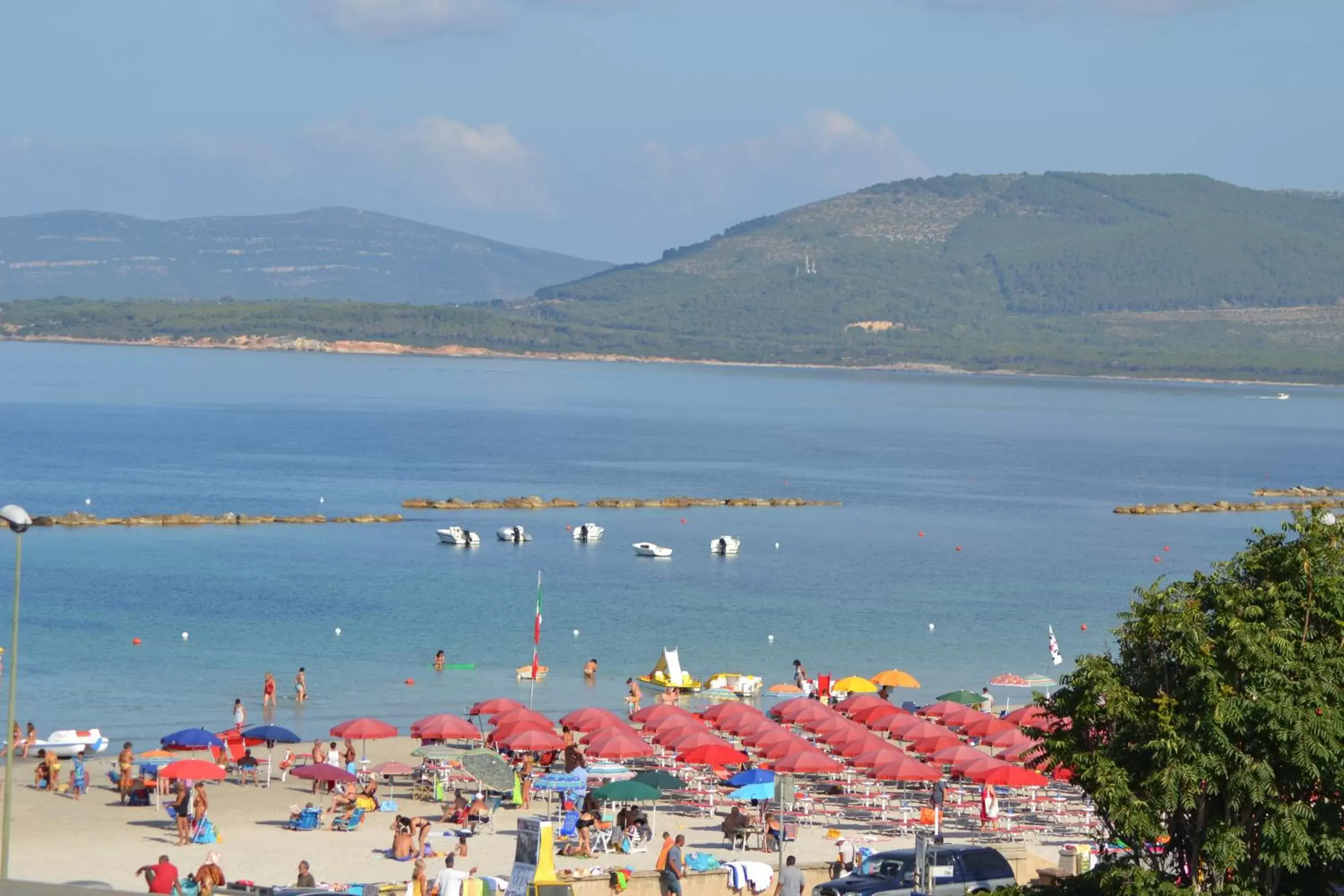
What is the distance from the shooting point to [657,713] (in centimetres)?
3688

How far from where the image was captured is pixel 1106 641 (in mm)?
58250

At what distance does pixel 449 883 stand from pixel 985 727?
17042mm

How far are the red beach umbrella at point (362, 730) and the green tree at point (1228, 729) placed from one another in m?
18.7

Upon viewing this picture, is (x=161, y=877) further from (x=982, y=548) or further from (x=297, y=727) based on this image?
(x=982, y=548)

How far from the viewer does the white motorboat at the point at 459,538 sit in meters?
78.4

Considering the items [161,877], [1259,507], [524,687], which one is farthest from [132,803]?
[1259,507]

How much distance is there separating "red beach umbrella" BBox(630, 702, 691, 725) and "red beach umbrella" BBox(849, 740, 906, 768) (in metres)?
3.85

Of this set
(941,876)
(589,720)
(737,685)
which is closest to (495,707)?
(589,720)

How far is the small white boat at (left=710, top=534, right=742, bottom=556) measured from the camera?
80.4 metres

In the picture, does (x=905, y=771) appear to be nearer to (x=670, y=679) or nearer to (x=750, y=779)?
(x=750, y=779)

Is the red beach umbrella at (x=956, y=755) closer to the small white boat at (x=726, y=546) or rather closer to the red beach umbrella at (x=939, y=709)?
the red beach umbrella at (x=939, y=709)

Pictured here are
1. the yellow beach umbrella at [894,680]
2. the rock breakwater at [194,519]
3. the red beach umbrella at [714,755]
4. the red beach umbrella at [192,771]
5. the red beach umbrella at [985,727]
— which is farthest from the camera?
the rock breakwater at [194,519]

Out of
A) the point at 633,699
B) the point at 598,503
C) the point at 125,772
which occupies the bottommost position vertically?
the point at 633,699

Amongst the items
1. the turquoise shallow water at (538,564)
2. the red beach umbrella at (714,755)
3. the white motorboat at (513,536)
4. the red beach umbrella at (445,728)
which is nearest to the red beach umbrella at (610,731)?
the red beach umbrella at (714,755)
